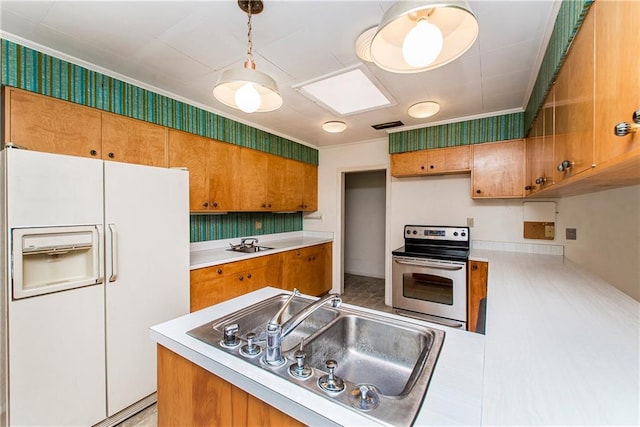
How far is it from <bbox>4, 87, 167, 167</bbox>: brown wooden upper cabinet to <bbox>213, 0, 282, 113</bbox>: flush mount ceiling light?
1.21 m

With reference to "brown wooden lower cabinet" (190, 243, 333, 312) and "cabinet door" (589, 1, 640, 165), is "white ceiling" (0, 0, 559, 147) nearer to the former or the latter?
"cabinet door" (589, 1, 640, 165)

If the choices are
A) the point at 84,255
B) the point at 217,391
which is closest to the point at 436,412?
the point at 217,391

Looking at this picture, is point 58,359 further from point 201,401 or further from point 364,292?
point 364,292

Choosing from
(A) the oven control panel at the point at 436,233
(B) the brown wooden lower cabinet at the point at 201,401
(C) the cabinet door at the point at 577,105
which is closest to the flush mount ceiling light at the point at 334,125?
(A) the oven control panel at the point at 436,233

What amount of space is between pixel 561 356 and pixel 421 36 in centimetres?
116

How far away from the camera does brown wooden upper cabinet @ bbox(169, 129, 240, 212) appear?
2479 millimetres

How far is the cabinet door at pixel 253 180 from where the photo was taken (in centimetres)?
310

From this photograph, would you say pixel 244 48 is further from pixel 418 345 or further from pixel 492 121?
pixel 492 121

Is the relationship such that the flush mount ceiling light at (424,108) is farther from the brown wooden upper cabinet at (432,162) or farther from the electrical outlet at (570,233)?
the electrical outlet at (570,233)

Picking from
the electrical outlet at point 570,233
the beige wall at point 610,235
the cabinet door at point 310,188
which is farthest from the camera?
the cabinet door at point 310,188

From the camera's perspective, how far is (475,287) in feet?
8.80

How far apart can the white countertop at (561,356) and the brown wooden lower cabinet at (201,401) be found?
0.58 meters

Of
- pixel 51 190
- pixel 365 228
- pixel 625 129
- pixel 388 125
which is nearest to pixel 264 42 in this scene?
pixel 51 190

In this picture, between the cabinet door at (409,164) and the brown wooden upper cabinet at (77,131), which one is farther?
the cabinet door at (409,164)
